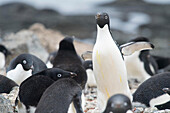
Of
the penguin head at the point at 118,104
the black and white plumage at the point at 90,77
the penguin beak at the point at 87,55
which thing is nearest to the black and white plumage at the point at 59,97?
the penguin head at the point at 118,104

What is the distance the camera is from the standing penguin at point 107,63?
16.8ft

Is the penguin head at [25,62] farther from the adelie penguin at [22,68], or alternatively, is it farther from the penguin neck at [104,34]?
the penguin neck at [104,34]

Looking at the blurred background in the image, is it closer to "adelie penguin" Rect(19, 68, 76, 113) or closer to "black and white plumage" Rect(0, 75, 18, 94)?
"black and white plumage" Rect(0, 75, 18, 94)

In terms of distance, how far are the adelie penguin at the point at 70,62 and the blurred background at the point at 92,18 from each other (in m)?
9.36

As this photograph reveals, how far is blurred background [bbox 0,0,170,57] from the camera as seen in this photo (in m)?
19.4

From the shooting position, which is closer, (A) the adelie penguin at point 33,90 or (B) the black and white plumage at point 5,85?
(A) the adelie penguin at point 33,90

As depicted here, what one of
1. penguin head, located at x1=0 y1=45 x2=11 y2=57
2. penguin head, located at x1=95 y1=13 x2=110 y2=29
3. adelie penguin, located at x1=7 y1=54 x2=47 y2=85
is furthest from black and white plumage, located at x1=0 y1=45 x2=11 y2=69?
penguin head, located at x1=95 y1=13 x2=110 y2=29

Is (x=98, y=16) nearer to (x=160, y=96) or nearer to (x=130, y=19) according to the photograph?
(x=160, y=96)

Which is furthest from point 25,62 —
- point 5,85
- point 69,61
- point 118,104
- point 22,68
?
point 118,104

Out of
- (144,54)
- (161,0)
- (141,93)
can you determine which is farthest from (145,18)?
(141,93)

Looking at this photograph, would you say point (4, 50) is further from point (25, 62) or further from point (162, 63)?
point (162, 63)

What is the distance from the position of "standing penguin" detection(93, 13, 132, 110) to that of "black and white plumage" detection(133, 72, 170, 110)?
39cm

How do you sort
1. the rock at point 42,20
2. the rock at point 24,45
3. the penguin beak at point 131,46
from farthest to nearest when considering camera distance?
the rock at point 42,20 < the rock at point 24,45 < the penguin beak at point 131,46

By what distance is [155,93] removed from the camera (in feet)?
17.5
